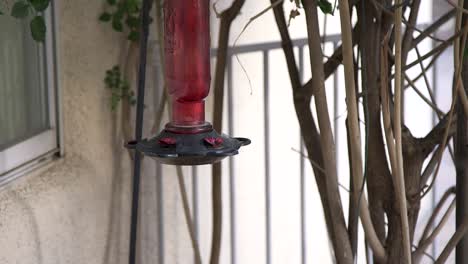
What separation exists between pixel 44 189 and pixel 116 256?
0.51 metres

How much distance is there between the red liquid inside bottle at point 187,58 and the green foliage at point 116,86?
1.03 m

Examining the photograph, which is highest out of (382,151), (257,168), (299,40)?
(299,40)

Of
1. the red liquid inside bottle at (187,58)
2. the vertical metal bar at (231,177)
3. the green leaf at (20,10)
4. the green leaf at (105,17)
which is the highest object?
the green leaf at (20,10)

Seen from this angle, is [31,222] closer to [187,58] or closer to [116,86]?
[116,86]

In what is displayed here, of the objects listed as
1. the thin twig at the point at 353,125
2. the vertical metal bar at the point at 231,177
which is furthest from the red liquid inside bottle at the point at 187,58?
the vertical metal bar at the point at 231,177

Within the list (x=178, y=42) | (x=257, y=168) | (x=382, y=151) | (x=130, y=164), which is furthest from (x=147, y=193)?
(x=178, y=42)

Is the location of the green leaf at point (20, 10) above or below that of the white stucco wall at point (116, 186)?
above

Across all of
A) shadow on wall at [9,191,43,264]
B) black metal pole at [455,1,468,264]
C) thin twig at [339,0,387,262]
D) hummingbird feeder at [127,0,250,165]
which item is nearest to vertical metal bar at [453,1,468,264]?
black metal pole at [455,1,468,264]

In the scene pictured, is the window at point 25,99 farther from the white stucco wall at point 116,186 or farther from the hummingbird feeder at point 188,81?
the hummingbird feeder at point 188,81

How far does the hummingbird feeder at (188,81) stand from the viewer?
119cm

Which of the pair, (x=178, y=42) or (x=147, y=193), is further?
(x=147, y=193)

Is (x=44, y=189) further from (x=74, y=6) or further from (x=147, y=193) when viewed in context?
(x=147, y=193)

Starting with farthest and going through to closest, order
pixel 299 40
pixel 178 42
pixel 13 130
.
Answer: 1. pixel 299 40
2. pixel 13 130
3. pixel 178 42

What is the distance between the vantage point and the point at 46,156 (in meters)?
2.03
